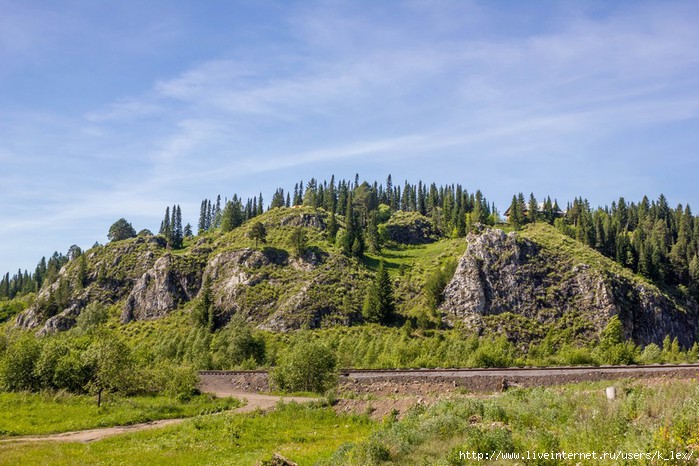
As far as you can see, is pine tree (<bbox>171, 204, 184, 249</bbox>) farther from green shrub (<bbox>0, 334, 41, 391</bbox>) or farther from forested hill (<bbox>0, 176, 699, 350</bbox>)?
green shrub (<bbox>0, 334, 41, 391</bbox>)

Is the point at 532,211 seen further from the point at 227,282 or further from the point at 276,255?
the point at 227,282

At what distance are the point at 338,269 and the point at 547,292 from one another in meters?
46.3

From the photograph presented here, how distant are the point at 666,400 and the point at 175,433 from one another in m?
24.8

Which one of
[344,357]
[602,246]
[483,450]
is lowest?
[344,357]

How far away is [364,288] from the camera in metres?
108

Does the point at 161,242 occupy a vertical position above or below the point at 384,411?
above

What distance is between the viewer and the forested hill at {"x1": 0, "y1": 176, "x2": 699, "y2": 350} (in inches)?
3878

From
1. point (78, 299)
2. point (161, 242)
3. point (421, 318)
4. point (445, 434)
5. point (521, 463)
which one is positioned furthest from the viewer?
point (161, 242)

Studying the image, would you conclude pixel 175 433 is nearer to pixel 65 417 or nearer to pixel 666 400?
pixel 65 417

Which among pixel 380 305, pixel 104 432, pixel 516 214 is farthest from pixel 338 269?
pixel 104 432

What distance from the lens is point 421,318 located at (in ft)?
304

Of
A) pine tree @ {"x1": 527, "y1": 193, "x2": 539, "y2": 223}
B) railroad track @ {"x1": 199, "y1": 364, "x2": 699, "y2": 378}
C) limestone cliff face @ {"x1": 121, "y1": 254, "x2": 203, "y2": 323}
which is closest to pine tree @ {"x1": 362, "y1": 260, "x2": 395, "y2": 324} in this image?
limestone cliff face @ {"x1": 121, "y1": 254, "x2": 203, "y2": 323}

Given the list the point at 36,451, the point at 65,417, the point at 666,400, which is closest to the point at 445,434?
the point at 666,400

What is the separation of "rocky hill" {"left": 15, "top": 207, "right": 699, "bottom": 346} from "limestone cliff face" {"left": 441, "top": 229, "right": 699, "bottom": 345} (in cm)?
23
